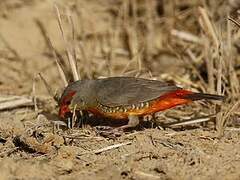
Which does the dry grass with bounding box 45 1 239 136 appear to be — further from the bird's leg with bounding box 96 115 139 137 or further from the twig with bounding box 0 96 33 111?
the bird's leg with bounding box 96 115 139 137

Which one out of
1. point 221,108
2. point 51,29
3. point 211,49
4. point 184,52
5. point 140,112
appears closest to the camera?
point 140,112

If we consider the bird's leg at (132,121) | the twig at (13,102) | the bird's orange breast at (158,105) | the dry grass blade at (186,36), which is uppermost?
the dry grass blade at (186,36)

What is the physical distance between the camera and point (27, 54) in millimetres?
7680

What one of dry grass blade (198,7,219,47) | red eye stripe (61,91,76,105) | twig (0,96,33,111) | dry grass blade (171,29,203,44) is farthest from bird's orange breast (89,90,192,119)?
dry grass blade (171,29,203,44)

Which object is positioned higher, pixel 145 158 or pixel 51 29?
pixel 51 29

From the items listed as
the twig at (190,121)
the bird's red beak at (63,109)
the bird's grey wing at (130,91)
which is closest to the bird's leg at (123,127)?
the bird's grey wing at (130,91)

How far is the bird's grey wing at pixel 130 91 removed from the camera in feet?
15.7

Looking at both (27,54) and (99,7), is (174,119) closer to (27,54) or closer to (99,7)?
(27,54)

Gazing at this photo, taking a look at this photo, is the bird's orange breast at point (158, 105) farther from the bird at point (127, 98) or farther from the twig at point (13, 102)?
the twig at point (13, 102)

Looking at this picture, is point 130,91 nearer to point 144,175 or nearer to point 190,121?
point 190,121

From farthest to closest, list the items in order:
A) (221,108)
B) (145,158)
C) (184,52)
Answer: (184,52)
(221,108)
(145,158)

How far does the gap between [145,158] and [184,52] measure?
3.08 meters

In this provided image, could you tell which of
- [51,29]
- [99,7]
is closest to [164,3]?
[99,7]

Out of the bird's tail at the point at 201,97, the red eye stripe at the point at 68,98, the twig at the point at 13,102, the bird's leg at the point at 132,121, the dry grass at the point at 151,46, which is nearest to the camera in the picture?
the bird's tail at the point at 201,97
